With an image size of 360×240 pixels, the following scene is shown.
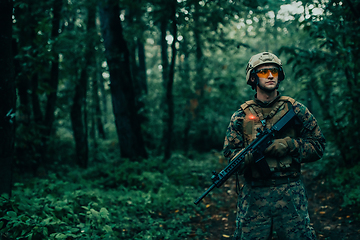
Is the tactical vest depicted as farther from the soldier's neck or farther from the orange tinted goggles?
the orange tinted goggles

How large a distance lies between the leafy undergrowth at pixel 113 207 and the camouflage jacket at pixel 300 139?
7.32 feet

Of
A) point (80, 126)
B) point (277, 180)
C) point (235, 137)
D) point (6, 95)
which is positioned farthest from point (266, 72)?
point (80, 126)

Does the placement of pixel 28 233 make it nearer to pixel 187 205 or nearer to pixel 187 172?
pixel 187 205

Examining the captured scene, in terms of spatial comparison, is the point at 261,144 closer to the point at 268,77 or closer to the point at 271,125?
the point at 271,125

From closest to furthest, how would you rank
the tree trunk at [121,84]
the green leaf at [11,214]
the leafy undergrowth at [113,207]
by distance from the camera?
the green leaf at [11,214] → the leafy undergrowth at [113,207] → the tree trunk at [121,84]

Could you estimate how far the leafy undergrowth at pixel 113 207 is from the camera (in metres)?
3.72

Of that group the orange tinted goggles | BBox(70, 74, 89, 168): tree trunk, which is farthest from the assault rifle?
BBox(70, 74, 89, 168): tree trunk

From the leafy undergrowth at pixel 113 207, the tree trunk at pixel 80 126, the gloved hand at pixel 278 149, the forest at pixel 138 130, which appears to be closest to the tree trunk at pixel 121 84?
the forest at pixel 138 130

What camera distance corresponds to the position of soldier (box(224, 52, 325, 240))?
276 cm

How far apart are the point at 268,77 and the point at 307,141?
76 centimetres

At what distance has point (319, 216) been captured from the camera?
534cm

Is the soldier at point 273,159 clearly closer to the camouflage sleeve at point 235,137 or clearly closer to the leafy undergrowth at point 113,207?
the camouflage sleeve at point 235,137

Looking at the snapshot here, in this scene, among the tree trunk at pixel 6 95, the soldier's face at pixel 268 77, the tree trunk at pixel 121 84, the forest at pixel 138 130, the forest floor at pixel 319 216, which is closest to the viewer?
the soldier's face at pixel 268 77

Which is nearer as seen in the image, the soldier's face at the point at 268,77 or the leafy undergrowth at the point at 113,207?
the soldier's face at the point at 268,77
